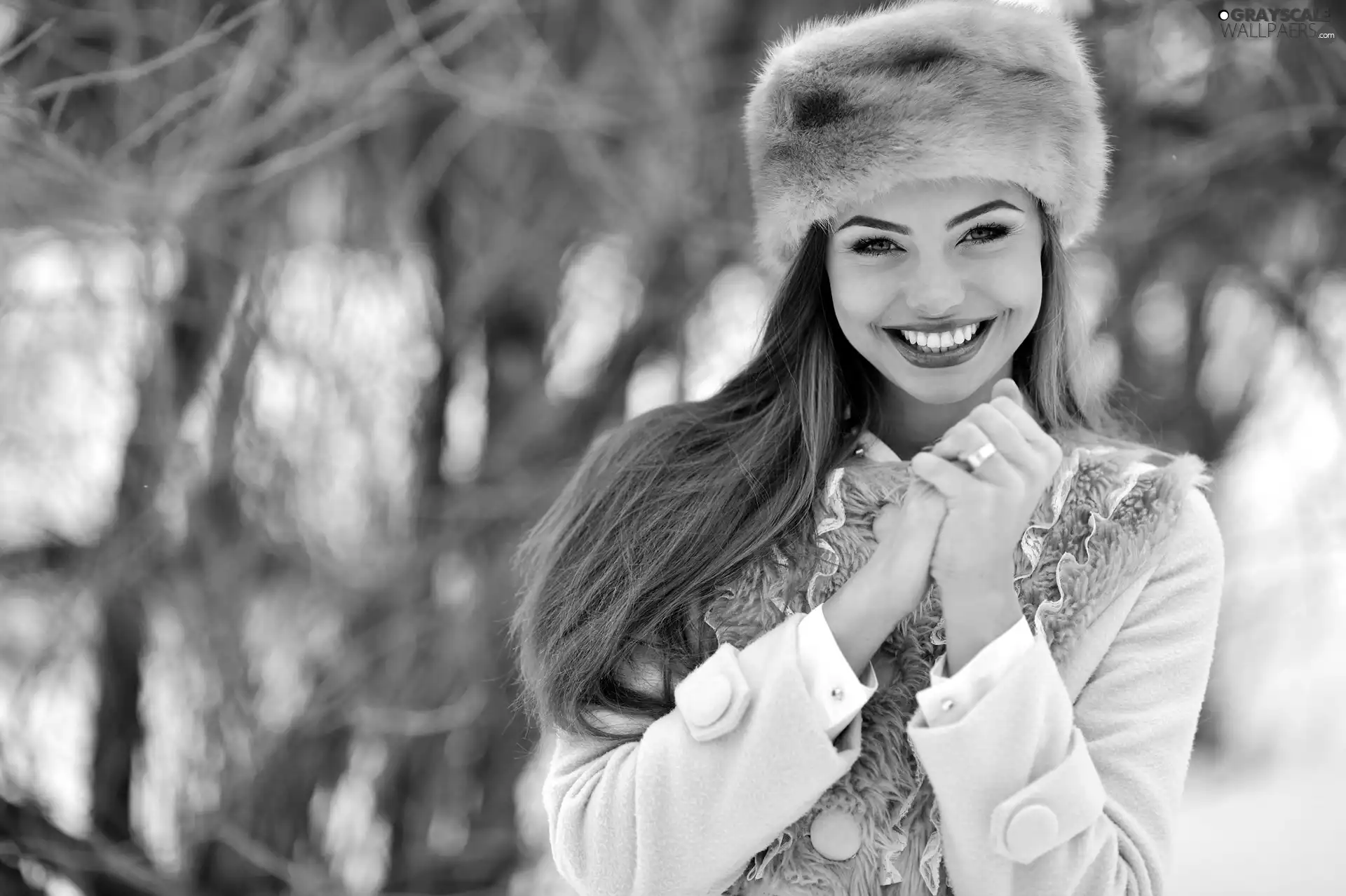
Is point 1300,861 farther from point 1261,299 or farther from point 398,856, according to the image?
point 398,856

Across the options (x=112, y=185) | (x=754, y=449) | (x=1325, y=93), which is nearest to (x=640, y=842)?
(x=754, y=449)

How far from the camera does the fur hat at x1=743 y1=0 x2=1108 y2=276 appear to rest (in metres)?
1.16

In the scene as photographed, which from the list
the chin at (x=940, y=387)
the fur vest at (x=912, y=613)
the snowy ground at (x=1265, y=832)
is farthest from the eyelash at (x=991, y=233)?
the snowy ground at (x=1265, y=832)

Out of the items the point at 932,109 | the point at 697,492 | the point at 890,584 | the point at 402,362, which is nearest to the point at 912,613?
the point at 890,584

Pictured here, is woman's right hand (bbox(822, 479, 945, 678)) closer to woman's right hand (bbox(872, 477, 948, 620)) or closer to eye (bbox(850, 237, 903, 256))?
woman's right hand (bbox(872, 477, 948, 620))

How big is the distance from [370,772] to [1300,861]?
8.02ft

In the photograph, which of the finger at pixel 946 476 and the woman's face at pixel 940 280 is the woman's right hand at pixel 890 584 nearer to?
the finger at pixel 946 476

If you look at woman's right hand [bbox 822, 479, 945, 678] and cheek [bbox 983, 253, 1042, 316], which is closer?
woman's right hand [bbox 822, 479, 945, 678]

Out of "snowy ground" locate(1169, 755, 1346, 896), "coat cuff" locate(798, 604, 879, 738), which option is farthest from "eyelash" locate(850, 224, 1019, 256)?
"snowy ground" locate(1169, 755, 1346, 896)

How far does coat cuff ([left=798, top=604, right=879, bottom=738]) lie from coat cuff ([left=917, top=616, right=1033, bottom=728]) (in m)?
0.06

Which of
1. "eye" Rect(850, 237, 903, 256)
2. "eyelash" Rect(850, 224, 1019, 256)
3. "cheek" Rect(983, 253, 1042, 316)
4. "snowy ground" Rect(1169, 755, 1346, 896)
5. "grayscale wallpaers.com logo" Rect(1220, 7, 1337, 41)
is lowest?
"snowy ground" Rect(1169, 755, 1346, 896)

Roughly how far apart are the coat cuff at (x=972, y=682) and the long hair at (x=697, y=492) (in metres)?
0.27

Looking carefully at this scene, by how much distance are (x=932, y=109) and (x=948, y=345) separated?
233mm

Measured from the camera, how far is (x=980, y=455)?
1.04m
